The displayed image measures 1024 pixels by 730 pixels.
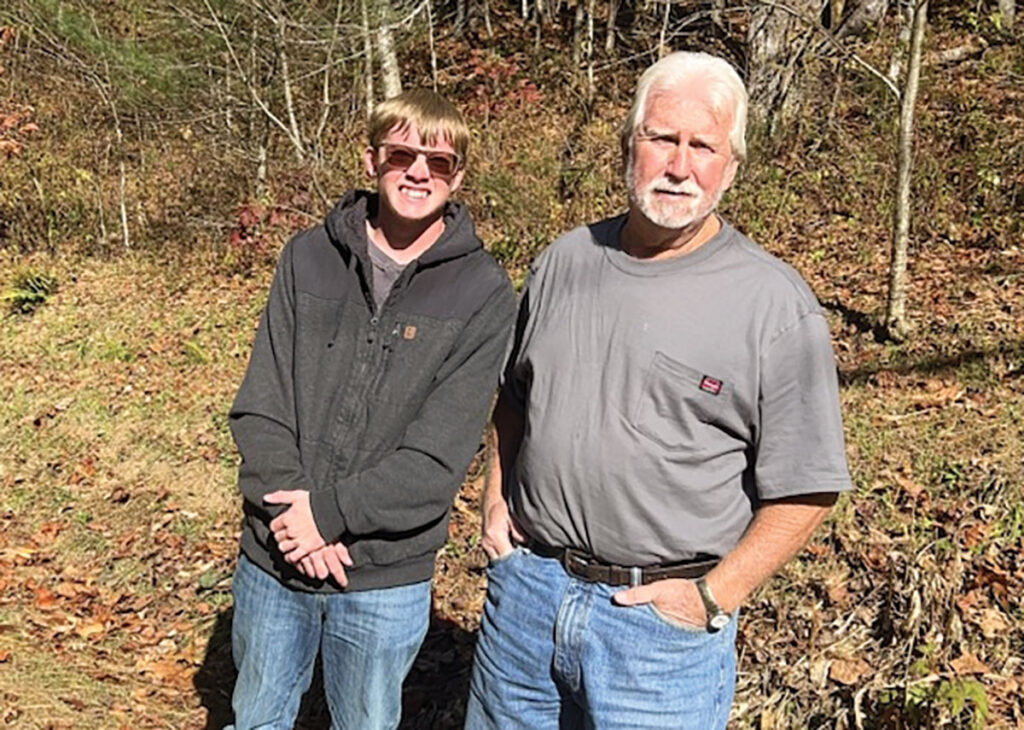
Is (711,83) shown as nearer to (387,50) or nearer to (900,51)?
(387,50)

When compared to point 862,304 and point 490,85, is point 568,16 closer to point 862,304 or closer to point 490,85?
point 490,85

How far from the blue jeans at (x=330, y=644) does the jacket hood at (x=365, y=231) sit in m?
0.91

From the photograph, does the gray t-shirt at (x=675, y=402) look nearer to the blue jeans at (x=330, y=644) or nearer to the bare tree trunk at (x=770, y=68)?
the blue jeans at (x=330, y=644)

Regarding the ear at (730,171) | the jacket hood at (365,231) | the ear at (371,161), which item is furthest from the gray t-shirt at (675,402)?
the ear at (371,161)

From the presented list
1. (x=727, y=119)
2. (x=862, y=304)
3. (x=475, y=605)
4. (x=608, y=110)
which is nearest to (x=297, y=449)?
(x=727, y=119)

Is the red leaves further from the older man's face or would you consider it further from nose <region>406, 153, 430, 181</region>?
the older man's face

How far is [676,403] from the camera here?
2271 mm

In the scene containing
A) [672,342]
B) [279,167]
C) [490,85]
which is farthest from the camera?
[490,85]

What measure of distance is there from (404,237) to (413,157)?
Answer: 0.22m

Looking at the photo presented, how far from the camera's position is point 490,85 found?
48.6ft

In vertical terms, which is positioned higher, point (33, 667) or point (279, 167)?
point (279, 167)

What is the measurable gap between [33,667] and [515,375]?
11.3ft

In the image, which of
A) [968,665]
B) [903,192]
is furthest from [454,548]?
[903,192]

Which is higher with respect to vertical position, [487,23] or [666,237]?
[487,23]
